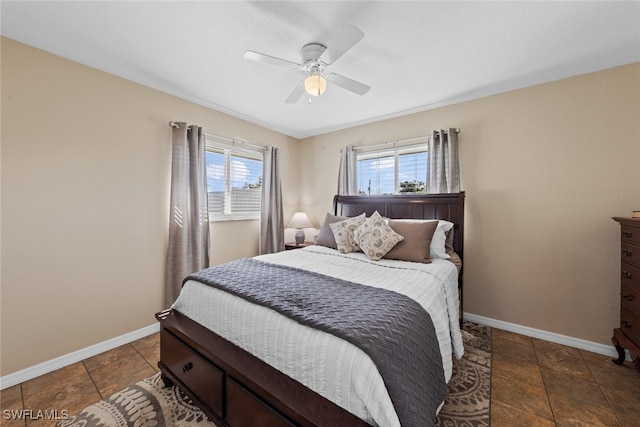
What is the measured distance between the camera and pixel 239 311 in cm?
146

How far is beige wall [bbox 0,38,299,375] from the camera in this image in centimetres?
191

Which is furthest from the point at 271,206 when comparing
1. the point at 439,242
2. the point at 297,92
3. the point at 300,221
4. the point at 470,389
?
the point at 470,389

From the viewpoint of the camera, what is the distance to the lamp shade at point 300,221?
4039 millimetres

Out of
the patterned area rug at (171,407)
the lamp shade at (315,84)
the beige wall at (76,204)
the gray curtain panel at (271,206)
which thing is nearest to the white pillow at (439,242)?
the patterned area rug at (171,407)

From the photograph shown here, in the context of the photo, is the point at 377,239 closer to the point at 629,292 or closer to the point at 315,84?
the point at 315,84

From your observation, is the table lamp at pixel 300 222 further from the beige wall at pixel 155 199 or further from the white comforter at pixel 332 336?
the beige wall at pixel 155 199

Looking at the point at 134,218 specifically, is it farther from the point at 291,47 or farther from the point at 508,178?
the point at 508,178

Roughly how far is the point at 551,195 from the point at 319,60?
2.55 metres

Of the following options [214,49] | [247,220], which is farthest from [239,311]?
[247,220]

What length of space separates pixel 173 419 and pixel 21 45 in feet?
9.64

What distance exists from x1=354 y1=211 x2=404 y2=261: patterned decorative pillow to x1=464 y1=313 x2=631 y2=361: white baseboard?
1432mm

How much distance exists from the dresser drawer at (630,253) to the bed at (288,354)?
3.95 ft

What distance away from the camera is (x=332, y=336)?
1.11 meters

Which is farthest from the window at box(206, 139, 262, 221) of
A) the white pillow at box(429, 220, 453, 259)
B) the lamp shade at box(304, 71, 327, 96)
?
the white pillow at box(429, 220, 453, 259)
